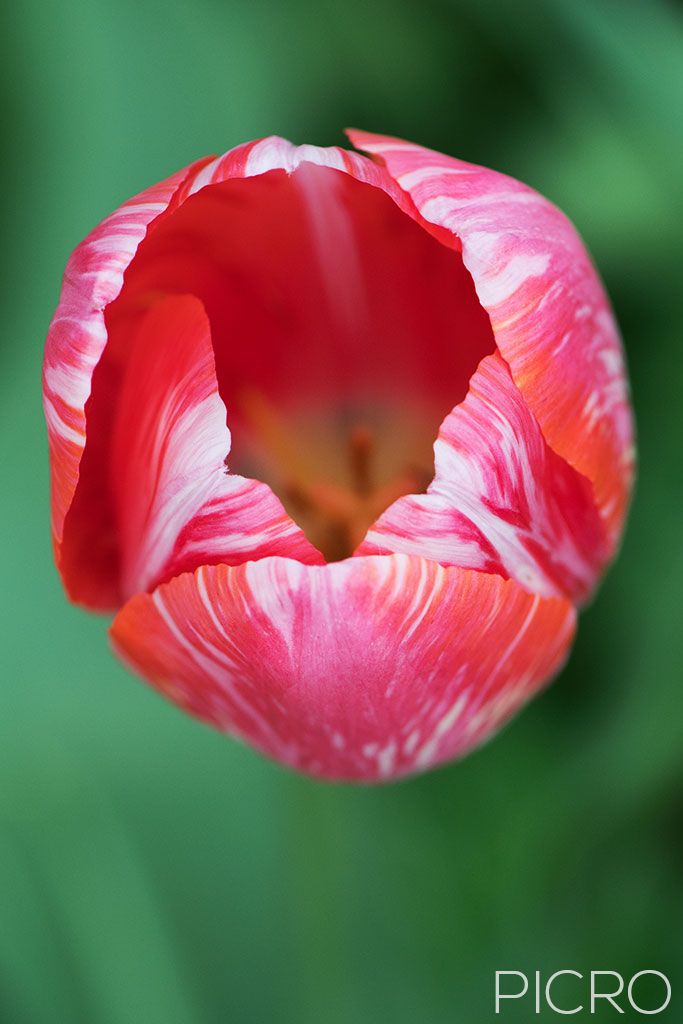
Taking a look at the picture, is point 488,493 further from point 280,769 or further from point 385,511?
point 280,769

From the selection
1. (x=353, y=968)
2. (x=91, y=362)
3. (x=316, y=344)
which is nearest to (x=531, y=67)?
(x=316, y=344)

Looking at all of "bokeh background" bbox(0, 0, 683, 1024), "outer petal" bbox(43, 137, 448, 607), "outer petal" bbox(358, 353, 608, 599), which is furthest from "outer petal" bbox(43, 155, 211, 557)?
"bokeh background" bbox(0, 0, 683, 1024)

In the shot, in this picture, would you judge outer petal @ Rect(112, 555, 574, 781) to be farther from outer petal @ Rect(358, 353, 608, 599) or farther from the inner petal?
the inner petal

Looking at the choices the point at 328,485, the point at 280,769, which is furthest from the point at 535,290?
the point at 280,769

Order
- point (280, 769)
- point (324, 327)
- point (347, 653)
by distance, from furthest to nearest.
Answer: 1. point (280, 769)
2. point (324, 327)
3. point (347, 653)

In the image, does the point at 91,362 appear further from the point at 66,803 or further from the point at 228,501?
the point at 66,803

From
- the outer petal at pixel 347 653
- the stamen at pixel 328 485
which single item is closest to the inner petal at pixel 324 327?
the stamen at pixel 328 485

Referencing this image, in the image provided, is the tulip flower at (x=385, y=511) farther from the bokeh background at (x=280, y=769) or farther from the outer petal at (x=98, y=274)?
the bokeh background at (x=280, y=769)
